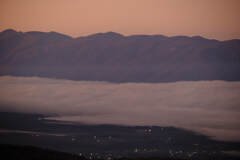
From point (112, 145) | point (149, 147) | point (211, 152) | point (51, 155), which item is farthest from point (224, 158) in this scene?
point (51, 155)

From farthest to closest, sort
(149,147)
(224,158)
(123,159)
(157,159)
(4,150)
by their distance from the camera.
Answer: (149,147)
(224,158)
(157,159)
(123,159)
(4,150)

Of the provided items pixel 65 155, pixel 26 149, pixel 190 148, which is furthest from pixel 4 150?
pixel 190 148

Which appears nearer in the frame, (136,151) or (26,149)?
(26,149)

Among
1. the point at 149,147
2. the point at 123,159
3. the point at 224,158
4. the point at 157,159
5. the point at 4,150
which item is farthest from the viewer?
the point at 149,147

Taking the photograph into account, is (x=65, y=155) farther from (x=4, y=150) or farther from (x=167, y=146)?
(x=167, y=146)

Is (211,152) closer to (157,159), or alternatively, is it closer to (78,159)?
(157,159)

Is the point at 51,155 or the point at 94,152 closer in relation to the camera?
the point at 51,155

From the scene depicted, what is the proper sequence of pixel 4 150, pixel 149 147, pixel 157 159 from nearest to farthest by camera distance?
pixel 4 150, pixel 157 159, pixel 149 147
